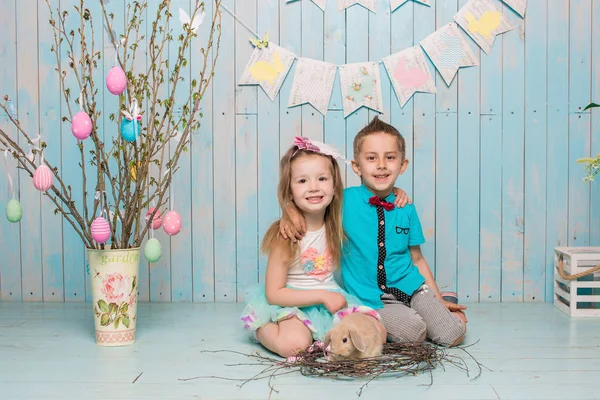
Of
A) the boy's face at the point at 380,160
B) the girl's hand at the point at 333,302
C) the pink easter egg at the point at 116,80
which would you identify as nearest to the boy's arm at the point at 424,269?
the boy's face at the point at 380,160

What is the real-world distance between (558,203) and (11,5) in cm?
228

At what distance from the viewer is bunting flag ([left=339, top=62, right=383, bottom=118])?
2.66 m

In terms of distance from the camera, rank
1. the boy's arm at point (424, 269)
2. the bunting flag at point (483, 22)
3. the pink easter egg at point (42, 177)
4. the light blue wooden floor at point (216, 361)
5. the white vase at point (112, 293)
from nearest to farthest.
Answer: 1. the light blue wooden floor at point (216, 361)
2. the pink easter egg at point (42, 177)
3. the white vase at point (112, 293)
4. the boy's arm at point (424, 269)
5. the bunting flag at point (483, 22)

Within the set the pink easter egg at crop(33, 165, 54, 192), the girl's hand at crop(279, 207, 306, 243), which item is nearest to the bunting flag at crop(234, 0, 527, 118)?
the girl's hand at crop(279, 207, 306, 243)

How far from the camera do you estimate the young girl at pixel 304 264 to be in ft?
6.56

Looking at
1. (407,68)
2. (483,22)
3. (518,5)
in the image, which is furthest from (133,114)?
(518,5)

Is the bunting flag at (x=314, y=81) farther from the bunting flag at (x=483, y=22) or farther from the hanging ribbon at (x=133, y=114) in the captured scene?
the hanging ribbon at (x=133, y=114)

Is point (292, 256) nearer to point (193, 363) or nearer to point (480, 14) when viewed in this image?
point (193, 363)

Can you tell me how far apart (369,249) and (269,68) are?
88 cm

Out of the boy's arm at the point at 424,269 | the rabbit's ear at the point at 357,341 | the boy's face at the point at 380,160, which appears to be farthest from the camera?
the boy's arm at the point at 424,269

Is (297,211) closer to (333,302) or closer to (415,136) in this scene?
(333,302)

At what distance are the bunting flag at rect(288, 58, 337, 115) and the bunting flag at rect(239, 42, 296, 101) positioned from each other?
0.17 ft

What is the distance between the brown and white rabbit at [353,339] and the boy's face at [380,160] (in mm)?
502

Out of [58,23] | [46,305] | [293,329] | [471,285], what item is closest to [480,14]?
[471,285]
